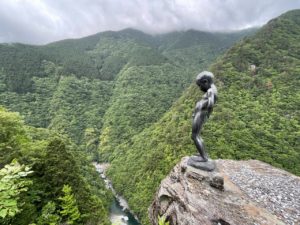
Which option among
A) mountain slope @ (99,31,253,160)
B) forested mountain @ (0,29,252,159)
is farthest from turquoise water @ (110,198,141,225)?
forested mountain @ (0,29,252,159)

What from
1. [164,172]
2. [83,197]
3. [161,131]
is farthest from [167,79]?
[83,197]

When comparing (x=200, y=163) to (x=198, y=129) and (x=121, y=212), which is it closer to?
(x=198, y=129)

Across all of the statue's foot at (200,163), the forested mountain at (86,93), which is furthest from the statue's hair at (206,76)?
the forested mountain at (86,93)

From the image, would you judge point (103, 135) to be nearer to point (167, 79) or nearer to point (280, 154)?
point (167, 79)

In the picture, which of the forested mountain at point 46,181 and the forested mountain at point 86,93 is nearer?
the forested mountain at point 46,181

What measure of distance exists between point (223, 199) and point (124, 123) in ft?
258

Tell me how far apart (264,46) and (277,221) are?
63.1m

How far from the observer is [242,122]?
43.7 meters

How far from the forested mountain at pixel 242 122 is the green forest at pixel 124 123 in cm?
19

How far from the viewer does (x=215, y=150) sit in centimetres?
3944

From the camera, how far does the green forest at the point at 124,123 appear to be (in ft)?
57.4

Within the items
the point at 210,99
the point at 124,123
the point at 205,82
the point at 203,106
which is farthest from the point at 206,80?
the point at 124,123

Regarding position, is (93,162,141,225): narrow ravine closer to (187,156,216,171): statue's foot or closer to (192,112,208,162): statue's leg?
(187,156,216,171): statue's foot

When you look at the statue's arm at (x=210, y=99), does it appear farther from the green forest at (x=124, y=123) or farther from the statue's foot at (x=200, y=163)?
the green forest at (x=124, y=123)
